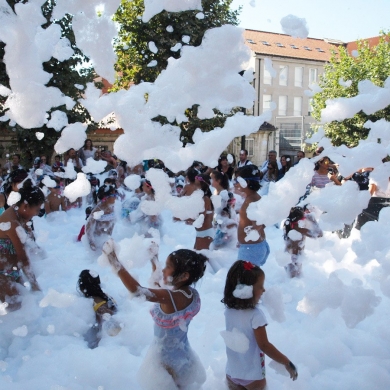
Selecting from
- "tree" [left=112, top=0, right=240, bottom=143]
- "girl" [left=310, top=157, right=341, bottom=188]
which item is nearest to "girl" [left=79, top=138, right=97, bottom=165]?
"girl" [left=310, top=157, right=341, bottom=188]

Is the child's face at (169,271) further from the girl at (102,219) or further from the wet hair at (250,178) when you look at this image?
the girl at (102,219)

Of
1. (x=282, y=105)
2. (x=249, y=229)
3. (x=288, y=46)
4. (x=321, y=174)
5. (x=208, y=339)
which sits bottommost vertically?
(x=208, y=339)

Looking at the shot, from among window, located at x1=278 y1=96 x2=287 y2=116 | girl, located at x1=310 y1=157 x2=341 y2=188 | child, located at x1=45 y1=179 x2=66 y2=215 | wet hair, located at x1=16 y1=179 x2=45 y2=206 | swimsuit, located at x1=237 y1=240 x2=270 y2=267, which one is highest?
window, located at x1=278 y1=96 x2=287 y2=116

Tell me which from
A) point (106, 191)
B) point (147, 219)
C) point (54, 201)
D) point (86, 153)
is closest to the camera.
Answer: point (106, 191)

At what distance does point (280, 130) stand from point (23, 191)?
25776 mm

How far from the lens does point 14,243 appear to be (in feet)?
10.6

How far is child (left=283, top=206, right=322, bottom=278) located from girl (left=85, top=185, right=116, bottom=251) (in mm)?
2179

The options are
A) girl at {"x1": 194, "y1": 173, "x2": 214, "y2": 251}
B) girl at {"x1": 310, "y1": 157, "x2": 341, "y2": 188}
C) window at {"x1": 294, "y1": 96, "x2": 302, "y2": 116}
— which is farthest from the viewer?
window at {"x1": 294, "y1": 96, "x2": 302, "y2": 116}

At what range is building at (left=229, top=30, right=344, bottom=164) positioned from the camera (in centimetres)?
2688

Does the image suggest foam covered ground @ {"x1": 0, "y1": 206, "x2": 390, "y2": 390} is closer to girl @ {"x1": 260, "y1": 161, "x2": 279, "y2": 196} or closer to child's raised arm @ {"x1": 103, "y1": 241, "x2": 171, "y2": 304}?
child's raised arm @ {"x1": 103, "y1": 241, "x2": 171, "y2": 304}

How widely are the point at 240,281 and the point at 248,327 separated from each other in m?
0.24

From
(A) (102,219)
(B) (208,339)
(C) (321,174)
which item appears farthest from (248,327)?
(C) (321,174)

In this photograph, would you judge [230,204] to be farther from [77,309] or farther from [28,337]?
[28,337]

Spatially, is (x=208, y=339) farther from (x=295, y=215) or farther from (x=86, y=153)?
(x=86, y=153)
